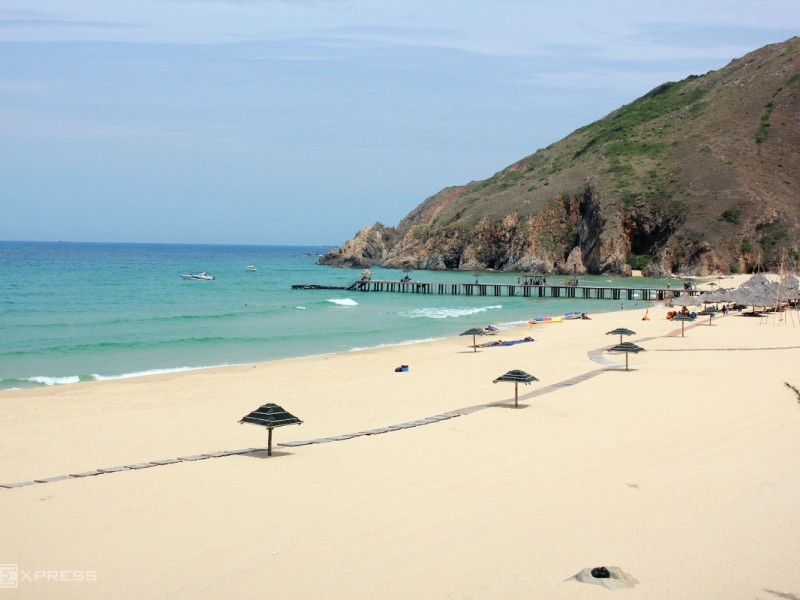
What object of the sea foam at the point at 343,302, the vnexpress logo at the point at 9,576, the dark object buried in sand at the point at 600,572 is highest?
the dark object buried in sand at the point at 600,572

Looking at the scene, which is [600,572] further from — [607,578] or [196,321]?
[196,321]

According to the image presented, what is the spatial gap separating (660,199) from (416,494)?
10142 cm

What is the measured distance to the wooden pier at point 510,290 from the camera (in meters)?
76.1

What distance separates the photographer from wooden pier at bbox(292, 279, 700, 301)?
7612 centimetres

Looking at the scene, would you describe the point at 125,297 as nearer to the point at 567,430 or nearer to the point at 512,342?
the point at 512,342

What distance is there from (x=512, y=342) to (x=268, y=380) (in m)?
14.3

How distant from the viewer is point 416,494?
13.3m

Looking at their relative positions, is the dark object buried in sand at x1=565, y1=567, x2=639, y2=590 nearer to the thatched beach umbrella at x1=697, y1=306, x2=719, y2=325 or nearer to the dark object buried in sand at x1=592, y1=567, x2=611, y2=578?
the dark object buried in sand at x1=592, y1=567, x2=611, y2=578

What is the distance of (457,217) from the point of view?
13288 cm

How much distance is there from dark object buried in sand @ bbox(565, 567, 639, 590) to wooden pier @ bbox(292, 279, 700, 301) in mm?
64361

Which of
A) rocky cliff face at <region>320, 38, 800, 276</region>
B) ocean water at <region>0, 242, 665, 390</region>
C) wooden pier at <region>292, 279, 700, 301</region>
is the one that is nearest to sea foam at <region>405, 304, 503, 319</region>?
ocean water at <region>0, 242, 665, 390</region>

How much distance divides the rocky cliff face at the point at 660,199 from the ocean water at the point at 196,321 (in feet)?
41.2

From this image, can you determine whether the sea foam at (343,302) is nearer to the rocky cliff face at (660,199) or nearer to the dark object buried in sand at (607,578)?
the rocky cliff face at (660,199)

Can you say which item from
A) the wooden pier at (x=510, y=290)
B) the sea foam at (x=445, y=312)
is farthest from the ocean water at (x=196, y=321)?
the wooden pier at (x=510, y=290)
